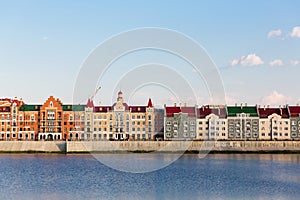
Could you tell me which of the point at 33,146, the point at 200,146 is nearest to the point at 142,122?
the point at 200,146

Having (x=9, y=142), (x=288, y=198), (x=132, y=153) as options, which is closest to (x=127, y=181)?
(x=288, y=198)

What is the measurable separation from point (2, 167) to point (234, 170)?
76.2 feet

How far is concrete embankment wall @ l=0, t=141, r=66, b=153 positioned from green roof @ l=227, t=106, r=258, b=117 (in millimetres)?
29354

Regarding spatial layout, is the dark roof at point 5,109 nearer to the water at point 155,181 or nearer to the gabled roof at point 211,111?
the gabled roof at point 211,111

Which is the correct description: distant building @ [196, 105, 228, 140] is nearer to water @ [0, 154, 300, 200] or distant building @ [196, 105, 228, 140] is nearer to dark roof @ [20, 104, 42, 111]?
dark roof @ [20, 104, 42, 111]

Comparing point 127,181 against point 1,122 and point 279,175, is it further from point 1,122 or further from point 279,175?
point 1,122

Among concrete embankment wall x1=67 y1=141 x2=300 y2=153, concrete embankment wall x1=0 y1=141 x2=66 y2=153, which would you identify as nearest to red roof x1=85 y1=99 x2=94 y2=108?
concrete embankment wall x1=67 y1=141 x2=300 y2=153

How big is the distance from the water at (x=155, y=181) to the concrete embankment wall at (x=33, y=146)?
667 inches

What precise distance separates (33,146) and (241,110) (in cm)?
3508

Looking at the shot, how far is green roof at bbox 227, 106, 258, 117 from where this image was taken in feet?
283

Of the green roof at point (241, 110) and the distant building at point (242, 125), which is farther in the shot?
the green roof at point (241, 110)

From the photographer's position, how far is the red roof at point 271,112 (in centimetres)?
8638

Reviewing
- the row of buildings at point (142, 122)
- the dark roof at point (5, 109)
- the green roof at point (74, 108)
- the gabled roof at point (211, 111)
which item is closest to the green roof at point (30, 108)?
the row of buildings at point (142, 122)

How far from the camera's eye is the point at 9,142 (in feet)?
244
